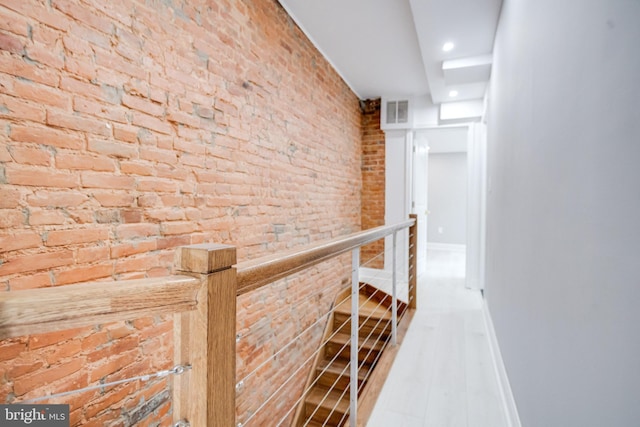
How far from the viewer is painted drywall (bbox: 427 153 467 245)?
7.16m

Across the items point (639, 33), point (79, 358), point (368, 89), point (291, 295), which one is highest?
point (368, 89)

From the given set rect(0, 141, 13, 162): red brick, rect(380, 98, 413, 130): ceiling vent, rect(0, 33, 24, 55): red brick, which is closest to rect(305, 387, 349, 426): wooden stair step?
rect(0, 141, 13, 162): red brick

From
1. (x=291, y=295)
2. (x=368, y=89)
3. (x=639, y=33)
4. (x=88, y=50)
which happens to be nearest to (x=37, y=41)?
(x=88, y=50)

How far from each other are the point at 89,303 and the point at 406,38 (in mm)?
3252

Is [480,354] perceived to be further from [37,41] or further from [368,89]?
[368,89]

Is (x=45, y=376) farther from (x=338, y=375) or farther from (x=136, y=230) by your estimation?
(x=338, y=375)

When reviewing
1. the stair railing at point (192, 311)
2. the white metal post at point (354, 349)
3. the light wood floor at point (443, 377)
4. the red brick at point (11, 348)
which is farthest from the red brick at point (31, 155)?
the light wood floor at point (443, 377)

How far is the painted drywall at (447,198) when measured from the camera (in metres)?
7.16

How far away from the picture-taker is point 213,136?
1839 millimetres

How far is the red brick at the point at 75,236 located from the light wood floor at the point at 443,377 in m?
1.51

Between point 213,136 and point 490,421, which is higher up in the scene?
point 213,136

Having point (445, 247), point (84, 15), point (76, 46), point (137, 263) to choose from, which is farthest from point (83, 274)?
point (445, 247)

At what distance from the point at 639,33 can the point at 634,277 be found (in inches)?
16.5

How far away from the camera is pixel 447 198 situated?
7.27 meters
